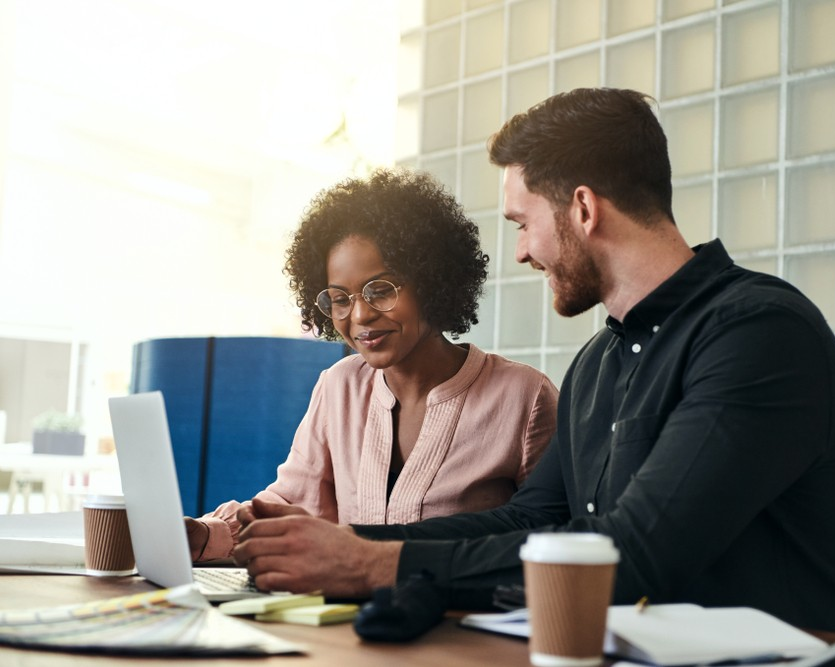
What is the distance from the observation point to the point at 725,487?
1075 mm

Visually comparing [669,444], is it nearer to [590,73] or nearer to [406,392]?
[406,392]

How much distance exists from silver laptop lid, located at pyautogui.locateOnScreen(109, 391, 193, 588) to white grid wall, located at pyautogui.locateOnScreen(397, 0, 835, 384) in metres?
1.39

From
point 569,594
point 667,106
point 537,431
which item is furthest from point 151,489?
point 667,106

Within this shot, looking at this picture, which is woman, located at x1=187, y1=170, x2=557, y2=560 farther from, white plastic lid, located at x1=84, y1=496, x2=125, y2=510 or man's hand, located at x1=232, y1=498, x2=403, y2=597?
man's hand, located at x1=232, y1=498, x2=403, y2=597

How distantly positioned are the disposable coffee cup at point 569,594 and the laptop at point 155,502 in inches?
17.3

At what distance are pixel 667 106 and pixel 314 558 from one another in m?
1.58

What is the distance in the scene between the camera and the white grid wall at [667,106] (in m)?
2.09

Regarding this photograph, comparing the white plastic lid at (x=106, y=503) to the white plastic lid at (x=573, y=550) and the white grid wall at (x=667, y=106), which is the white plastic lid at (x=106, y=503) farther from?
the white grid wall at (x=667, y=106)

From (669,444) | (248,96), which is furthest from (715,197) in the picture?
(248,96)

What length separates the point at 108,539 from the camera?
1.41 m

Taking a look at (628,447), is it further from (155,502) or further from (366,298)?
(366,298)

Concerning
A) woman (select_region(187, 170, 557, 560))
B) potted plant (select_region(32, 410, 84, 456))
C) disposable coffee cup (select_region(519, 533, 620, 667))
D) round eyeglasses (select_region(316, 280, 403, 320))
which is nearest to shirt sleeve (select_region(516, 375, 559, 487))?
woman (select_region(187, 170, 557, 560))

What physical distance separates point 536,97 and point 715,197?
2.08 feet

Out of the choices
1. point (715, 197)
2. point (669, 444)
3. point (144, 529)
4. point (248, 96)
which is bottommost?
point (144, 529)
